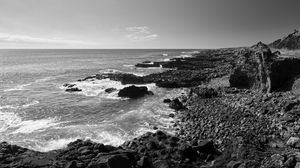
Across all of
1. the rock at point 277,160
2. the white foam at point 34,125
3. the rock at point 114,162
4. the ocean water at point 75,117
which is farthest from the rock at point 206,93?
the rock at point 114,162

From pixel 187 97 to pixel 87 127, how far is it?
1885 centimetres

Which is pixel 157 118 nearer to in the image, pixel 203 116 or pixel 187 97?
pixel 203 116

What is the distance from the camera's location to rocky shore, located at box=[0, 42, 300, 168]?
623 inches

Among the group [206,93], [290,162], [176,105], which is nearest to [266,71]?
[206,93]

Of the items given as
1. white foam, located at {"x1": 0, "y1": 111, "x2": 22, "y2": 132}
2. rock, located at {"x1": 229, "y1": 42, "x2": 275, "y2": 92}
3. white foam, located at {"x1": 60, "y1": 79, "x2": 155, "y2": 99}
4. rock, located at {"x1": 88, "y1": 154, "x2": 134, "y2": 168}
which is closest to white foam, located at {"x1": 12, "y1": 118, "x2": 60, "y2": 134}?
white foam, located at {"x1": 0, "y1": 111, "x2": 22, "y2": 132}

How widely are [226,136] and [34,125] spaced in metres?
24.1

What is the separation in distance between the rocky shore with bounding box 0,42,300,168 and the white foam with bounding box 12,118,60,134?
8.15m

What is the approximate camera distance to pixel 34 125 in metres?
28.7

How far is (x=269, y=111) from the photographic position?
2397 centimetres

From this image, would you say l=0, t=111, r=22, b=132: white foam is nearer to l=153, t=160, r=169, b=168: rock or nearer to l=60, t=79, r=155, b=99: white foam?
l=60, t=79, r=155, b=99: white foam

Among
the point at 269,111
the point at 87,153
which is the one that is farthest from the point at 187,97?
the point at 87,153

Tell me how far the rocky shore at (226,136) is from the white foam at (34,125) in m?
8.15

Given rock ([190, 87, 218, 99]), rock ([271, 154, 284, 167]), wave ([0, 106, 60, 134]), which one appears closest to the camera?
rock ([271, 154, 284, 167])

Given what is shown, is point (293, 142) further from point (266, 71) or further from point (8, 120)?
point (8, 120)
